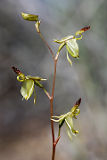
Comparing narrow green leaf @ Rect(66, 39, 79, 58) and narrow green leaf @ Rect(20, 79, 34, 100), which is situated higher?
narrow green leaf @ Rect(66, 39, 79, 58)

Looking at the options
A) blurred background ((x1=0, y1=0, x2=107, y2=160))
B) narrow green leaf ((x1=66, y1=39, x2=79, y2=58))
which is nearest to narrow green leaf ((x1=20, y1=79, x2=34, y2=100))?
narrow green leaf ((x1=66, y1=39, x2=79, y2=58))

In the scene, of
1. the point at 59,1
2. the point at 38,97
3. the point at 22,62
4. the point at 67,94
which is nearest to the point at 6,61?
the point at 22,62

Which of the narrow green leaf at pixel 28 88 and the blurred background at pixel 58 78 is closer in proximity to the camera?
the narrow green leaf at pixel 28 88

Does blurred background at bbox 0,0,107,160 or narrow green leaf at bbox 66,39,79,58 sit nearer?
narrow green leaf at bbox 66,39,79,58

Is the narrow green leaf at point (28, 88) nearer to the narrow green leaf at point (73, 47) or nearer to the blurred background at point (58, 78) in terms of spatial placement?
the narrow green leaf at point (73, 47)

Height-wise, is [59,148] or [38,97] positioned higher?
[38,97]

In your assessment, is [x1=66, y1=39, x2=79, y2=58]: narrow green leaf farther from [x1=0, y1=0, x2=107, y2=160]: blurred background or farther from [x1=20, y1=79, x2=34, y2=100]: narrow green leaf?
[x1=0, y1=0, x2=107, y2=160]: blurred background

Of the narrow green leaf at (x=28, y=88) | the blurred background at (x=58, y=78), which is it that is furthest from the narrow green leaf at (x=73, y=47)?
the blurred background at (x=58, y=78)

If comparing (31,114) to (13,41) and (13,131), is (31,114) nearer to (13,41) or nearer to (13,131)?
(13,131)
